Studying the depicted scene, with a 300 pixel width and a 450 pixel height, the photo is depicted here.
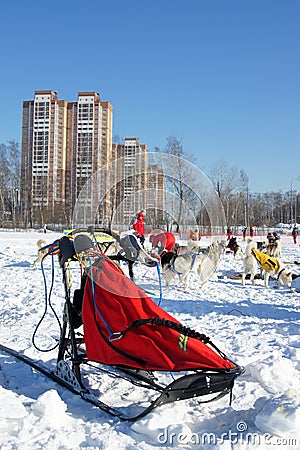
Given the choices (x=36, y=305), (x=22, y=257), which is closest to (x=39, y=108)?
(x=22, y=257)

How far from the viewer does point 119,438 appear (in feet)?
8.46

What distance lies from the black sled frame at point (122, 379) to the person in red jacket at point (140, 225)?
40 cm

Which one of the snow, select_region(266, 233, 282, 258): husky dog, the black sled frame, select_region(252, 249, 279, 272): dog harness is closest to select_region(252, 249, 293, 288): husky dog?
select_region(252, 249, 279, 272): dog harness

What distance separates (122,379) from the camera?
3.58 meters

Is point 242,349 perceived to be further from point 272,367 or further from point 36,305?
point 36,305

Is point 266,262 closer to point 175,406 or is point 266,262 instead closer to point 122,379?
point 122,379

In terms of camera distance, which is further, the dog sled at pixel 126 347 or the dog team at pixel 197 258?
the dog team at pixel 197 258

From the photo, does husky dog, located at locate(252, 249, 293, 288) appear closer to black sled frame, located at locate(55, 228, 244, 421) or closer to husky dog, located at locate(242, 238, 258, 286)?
husky dog, located at locate(242, 238, 258, 286)

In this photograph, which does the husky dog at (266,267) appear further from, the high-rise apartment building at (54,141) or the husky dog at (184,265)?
the high-rise apartment building at (54,141)

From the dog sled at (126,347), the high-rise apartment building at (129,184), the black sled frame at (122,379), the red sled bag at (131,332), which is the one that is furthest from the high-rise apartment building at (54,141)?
the red sled bag at (131,332)

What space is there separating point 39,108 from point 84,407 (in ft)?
196

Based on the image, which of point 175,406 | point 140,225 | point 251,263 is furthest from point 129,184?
point 251,263

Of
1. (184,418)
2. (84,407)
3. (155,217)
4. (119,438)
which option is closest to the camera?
(119,438)

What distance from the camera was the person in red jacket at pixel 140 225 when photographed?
396 cm
